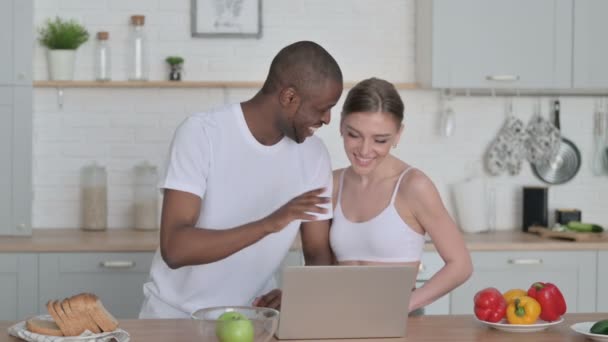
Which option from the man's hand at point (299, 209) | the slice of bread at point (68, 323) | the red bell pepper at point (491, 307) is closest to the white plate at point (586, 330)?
the red bell pepper at point (491, 307)

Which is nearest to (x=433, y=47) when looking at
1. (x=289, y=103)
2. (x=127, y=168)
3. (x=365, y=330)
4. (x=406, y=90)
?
(x=406, y=90)

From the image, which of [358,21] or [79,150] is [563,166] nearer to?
[358,21]

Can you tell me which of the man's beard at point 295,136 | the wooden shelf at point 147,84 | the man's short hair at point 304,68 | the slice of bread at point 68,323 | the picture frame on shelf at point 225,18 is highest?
the picture frame on shelf at point 225,18

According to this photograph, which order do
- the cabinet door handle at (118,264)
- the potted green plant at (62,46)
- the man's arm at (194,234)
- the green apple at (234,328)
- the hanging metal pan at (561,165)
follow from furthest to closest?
the hanging metal pan at (561,165) < the potted green plant at (62,46) < the cabinet door handle at (118,264) < the man's arm at (194,234) < the green apple at (234,328)

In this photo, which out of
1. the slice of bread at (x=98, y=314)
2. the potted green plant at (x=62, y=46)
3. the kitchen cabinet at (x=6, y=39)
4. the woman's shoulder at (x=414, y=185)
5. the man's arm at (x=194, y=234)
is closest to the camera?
the slice of bread at (x=98, y=314)

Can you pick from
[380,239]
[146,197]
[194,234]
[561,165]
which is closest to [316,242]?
[380,239]

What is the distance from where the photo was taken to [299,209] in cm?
249

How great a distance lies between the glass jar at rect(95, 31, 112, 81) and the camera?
195 inches

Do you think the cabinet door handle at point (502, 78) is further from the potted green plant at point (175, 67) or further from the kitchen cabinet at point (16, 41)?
the kitchen cabinet at point (16, 41)

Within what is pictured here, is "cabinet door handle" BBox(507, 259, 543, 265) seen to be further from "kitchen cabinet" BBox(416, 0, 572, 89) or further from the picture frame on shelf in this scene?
the picture frame on shelf

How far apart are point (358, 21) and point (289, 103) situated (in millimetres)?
2440

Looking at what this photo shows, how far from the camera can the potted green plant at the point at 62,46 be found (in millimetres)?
4855

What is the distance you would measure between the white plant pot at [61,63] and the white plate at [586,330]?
3063 millimetres

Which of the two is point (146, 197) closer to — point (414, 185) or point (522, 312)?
point (414, 185)
